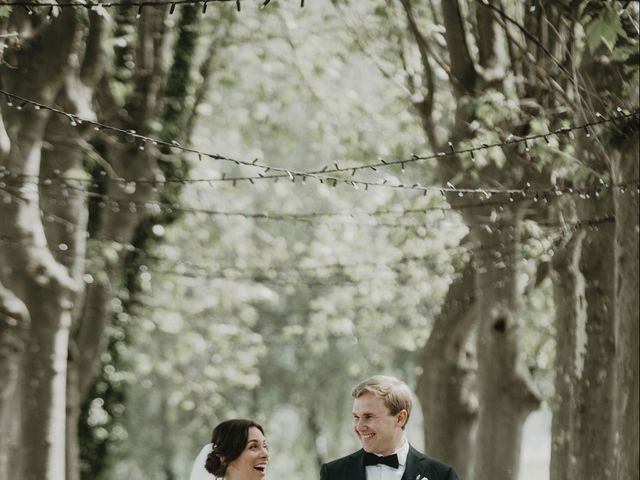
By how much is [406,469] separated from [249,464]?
103 centimetres

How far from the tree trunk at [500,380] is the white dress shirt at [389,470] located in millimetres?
6454

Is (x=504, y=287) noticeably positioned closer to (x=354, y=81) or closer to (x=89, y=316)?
(x=89, y=316)

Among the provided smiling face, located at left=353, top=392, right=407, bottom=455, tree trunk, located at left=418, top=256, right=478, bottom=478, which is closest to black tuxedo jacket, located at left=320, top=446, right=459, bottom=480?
smiling face, located at left=353, top=392, right=407, bottom=455

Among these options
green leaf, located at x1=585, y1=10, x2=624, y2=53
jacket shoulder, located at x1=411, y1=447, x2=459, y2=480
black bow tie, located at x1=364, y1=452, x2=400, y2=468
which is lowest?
jacket shoulder, located at x1=411, y1=447, x2=459, y2=480

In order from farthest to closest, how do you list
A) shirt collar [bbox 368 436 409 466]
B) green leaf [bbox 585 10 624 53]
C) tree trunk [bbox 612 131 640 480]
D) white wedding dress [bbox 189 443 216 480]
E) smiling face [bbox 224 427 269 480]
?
tree trunk [bbox 612 131 640 480] → white wedding dress [bbox 189 443 216 480] → smiling face [bbox 224 427 269 480] → shirt collar [bbox 368 436 409 466] → green leaf [bbox 585 10 624 53]

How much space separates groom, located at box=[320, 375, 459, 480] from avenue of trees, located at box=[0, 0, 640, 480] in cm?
140

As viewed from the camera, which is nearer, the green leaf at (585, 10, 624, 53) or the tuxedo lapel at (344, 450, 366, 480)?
the green leaf at (585, 10, 624, 53)

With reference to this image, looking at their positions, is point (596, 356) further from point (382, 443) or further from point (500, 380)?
point (382, 443)

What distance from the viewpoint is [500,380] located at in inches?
500

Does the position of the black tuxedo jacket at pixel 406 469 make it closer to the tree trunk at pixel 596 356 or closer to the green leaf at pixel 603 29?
the green leaf at pixel 603 29

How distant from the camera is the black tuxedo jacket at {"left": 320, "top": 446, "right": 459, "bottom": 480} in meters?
6.22

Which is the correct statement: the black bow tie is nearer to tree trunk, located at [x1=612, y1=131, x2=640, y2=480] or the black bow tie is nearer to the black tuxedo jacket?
the black tuxedo jacket

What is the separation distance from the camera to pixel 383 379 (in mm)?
6305

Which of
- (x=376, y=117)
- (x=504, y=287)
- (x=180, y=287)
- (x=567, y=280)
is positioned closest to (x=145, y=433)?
(x=180, y=287)
